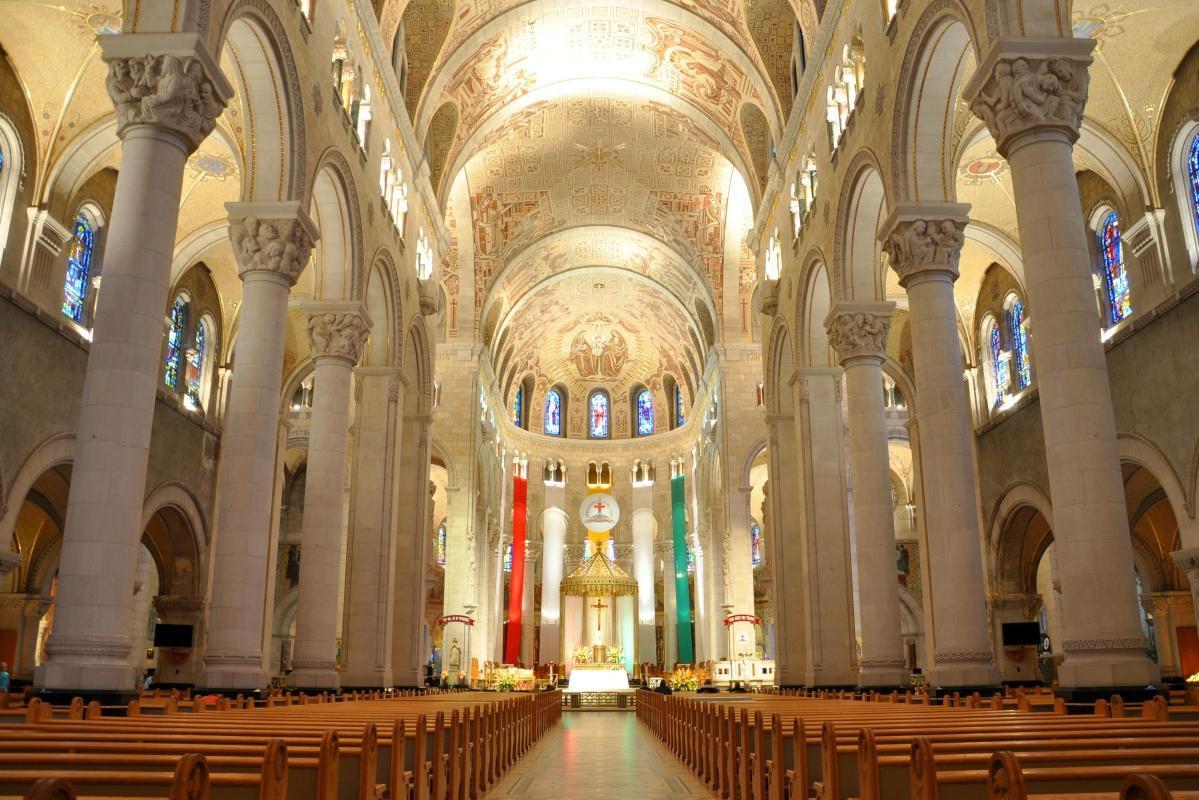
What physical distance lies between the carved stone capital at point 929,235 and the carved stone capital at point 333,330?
345 inches

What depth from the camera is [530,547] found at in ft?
150

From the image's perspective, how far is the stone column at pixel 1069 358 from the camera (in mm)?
8516

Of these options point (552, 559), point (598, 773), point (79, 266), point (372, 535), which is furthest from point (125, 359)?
point (552, 559)

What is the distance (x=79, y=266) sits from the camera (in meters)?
19.4

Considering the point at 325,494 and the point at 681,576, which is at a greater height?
the point at 681,576

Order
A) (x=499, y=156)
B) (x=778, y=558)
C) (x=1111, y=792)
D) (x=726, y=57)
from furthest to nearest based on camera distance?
(x=499, y=156) < (x=726, y=57) < (x=778, y=558) < (x=1111, y=792)

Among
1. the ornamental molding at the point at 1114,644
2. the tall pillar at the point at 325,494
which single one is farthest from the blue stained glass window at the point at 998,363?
the ornamental molding at the point at 1114,644

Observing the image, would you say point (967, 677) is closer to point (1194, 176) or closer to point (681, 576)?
point (1194, 176)

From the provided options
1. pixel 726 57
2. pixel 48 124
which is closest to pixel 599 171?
pixel 726 57

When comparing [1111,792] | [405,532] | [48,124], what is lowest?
[1111,792]

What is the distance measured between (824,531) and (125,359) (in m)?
13.4

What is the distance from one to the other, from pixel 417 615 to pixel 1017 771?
19296mm

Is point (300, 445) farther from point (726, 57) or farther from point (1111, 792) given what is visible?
point (1111, 792)

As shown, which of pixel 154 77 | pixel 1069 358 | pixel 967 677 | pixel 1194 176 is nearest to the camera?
pixel 1069 358
